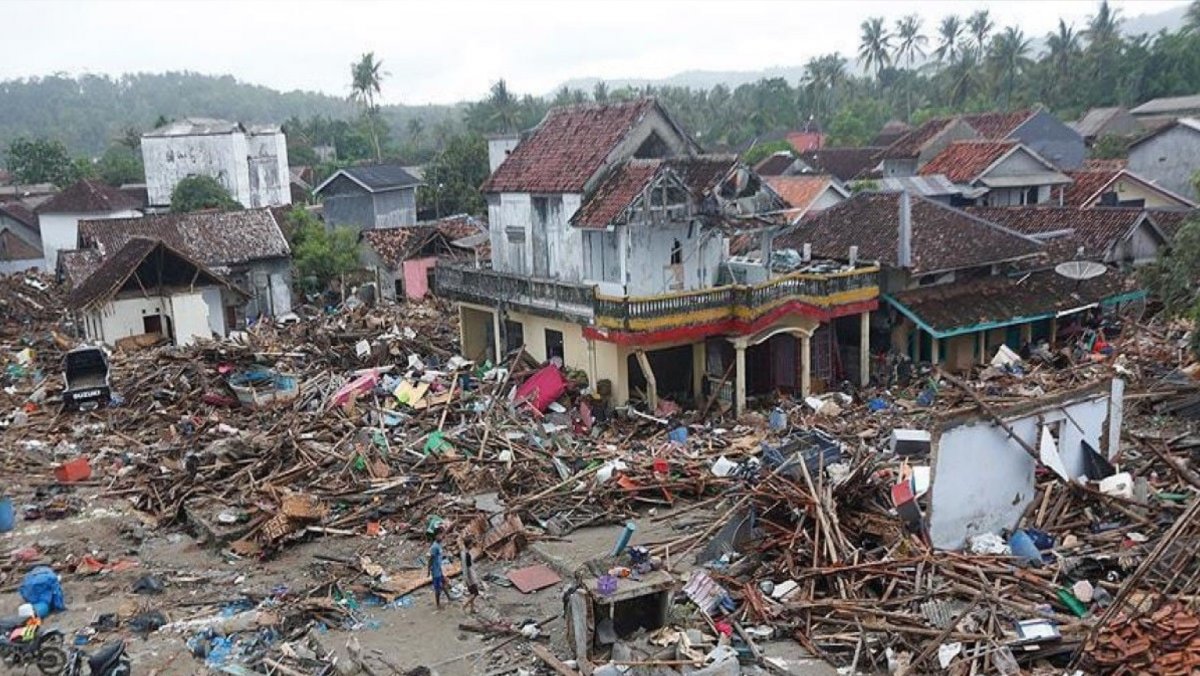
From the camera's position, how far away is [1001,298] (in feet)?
100

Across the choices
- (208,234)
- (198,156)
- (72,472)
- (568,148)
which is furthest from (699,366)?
(198,156)

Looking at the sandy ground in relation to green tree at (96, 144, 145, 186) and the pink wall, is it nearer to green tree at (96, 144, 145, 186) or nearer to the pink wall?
the pink wall

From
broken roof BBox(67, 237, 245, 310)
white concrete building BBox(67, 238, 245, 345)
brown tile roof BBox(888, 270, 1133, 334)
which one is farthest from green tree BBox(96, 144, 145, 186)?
brown tile roof BBox(888, 270, 1133, 334)

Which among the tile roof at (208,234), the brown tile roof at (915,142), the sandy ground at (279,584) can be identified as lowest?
the sandy ground at (279,584)

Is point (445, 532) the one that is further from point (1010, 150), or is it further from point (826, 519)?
point (1010, 150)

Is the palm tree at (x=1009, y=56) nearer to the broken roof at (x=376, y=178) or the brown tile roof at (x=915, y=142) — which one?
the brown tile roof at (x=915, y=142)

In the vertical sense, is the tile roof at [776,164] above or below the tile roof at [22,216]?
above

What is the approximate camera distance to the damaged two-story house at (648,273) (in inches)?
1000

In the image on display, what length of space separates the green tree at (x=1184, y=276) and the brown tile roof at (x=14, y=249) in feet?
179

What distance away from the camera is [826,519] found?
15234 mm

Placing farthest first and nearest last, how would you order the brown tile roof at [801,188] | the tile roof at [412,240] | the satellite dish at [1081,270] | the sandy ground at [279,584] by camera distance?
the brown tile roof at [801,188], the tile roof at [412,240], the satellite dish at [1081,270], the sandy ground at [279,584]

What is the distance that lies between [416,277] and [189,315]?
37.2ft

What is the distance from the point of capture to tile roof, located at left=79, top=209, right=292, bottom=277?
39.3m

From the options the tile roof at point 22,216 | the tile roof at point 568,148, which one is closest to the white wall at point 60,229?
the tile roof at point 22,216
